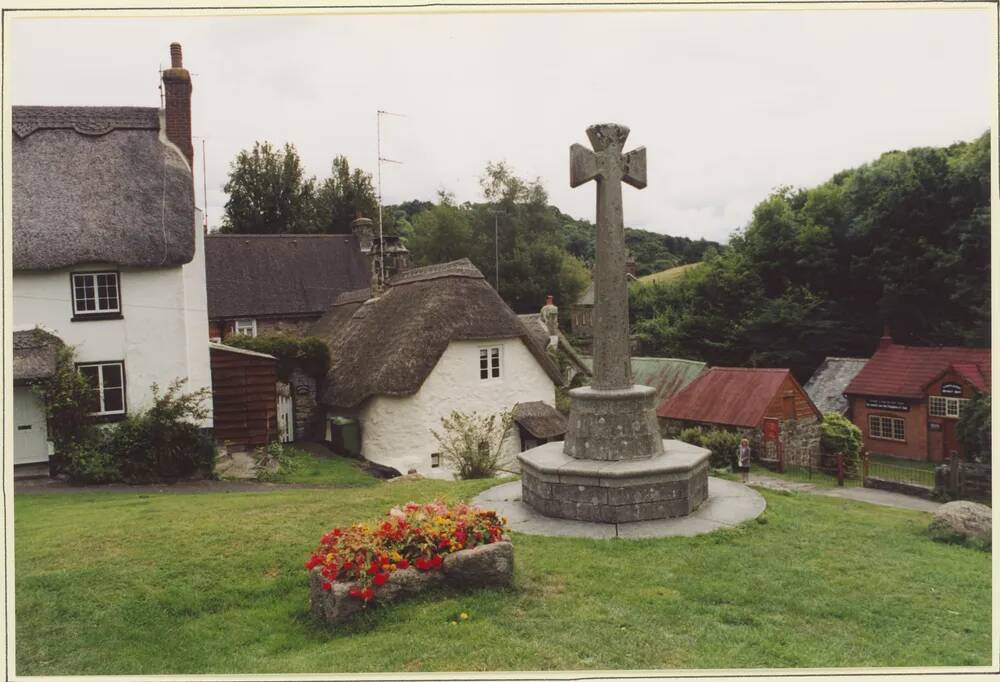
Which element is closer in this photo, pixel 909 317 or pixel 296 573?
pixel 296 573

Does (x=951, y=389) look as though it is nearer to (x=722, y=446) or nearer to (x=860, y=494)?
(x=860, y=494)

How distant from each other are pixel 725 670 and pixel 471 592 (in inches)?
92.7

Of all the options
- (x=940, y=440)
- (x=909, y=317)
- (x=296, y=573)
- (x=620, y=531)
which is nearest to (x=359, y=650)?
(x=296, y=573)

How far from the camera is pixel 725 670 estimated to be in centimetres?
507

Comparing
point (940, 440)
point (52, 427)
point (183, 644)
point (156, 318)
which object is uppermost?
point (156, 318)

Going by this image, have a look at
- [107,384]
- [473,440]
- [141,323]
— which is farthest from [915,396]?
[107,384]

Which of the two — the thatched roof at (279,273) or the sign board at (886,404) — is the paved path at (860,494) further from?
the thatched roof at (279,273)

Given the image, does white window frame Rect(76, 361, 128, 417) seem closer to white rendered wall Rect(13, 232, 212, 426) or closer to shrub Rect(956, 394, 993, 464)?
white rendered wall Rect(13, 232, 212, 426)

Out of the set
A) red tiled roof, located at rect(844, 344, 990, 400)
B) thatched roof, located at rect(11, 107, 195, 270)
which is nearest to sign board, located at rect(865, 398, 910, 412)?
red tiled roof, located at rect(844, 344, 990, 400)

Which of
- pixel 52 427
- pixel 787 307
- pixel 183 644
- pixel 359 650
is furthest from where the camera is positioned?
pixel 787 307

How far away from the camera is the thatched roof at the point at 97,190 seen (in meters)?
15.8

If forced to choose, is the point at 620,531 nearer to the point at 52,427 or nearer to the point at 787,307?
the point at 52,427

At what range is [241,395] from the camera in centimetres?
1864

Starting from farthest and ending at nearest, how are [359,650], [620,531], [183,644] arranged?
[620,531] < [183,644] < [359,650]
